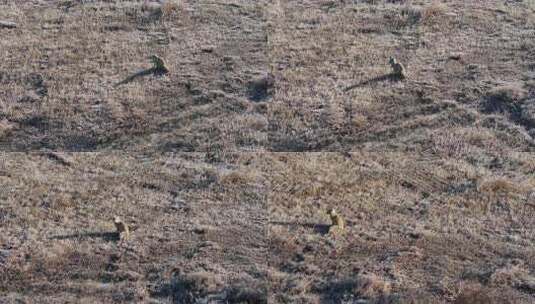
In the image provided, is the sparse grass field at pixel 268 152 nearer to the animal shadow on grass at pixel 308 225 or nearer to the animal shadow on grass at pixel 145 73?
the animal shadow on grass at pixel 308 225

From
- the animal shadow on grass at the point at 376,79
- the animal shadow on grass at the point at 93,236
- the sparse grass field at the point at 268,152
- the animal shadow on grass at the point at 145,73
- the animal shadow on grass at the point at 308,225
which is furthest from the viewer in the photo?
the animal shadow on grass at the point at 145,73

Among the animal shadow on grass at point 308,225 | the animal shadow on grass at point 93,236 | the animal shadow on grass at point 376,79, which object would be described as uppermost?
the animal shadow on grass at point 376,79

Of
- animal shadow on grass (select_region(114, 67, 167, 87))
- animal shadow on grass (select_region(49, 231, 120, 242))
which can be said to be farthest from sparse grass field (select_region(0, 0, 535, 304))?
animal shadow on grass (select_region(114, 67, 167, 87))

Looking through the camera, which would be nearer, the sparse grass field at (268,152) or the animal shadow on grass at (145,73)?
the sparse grass field at (268,152)

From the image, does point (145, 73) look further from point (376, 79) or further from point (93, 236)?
point (93, 236)

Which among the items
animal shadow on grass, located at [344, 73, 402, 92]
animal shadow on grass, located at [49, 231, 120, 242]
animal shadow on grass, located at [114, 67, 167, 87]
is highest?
animal shadow on grass, located at [344, 73, 402, 92]

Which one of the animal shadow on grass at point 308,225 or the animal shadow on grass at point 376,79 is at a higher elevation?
the animal shadow on grass at point 376,79

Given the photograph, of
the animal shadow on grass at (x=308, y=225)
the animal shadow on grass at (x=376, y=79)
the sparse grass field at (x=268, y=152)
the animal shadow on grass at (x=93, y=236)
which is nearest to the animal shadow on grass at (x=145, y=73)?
the sparse grass field at (x=268, y=152)

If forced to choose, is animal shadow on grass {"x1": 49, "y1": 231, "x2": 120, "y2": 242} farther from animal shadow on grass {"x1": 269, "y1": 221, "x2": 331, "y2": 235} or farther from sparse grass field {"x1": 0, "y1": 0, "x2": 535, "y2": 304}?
animal shadow on grass {"x1": 269, "y1": 221, "x2": 331, "y2": 235}

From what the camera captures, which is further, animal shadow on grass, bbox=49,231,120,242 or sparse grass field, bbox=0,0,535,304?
animal shadow on grass, bbox=49,231,120,242
